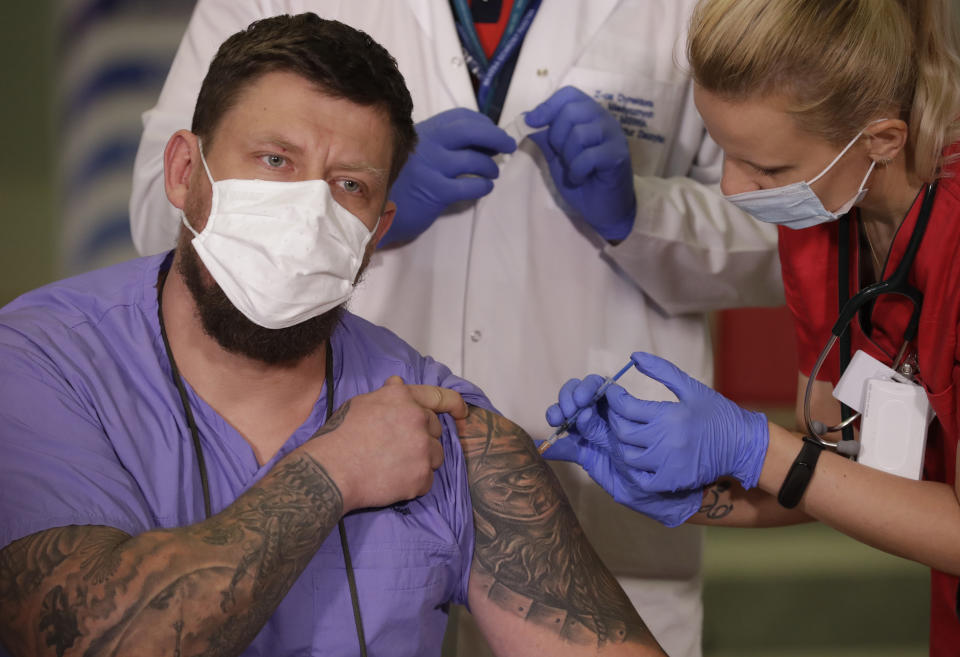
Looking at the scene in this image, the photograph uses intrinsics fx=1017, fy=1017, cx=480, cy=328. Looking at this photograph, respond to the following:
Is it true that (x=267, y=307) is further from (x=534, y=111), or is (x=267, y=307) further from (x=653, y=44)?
(x=653, y=44)

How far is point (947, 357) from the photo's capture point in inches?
59.3

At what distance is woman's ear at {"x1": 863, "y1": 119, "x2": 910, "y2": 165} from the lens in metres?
1.47

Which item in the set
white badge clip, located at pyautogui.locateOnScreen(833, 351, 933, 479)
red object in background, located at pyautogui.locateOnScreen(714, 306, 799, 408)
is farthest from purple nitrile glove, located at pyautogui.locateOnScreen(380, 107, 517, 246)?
red object in background, located at pyautogui.locateOnScreen(714, 306, 799, 408)

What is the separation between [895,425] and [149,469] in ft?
3.59

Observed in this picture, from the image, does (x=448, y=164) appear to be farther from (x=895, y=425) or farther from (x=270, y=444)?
(x=895, y=425)

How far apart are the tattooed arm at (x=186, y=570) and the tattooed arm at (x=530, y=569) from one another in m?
0.27

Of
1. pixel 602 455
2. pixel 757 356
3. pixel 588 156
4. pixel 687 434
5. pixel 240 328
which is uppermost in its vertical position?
pixel 588 156

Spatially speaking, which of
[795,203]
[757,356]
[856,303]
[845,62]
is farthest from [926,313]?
[757,356]

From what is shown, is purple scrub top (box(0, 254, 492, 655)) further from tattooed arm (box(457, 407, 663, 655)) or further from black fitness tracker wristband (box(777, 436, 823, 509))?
black fitness tracker wristband (box(777, 436, 823, 509))

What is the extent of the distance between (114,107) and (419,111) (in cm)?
182

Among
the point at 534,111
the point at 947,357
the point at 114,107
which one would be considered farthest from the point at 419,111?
the point at 114,107

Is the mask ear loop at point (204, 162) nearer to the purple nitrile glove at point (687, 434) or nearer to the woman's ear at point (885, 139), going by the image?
the purple nitrile glove at point (687, 434)

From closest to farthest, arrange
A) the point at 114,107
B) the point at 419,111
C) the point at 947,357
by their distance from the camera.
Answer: the point at 947,357 → the point at 419,111 → the point at 114,107

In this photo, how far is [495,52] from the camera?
218 centimetres
